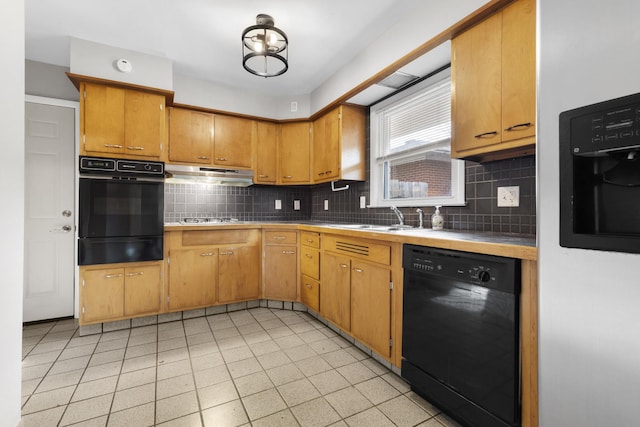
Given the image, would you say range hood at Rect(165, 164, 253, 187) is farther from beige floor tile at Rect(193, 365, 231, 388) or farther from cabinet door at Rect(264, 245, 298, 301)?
beige floor tile at Rect(193, 365, 231, 388)

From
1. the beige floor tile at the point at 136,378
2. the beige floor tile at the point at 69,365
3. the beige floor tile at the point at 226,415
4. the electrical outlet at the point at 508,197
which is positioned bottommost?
the beige floor tile at the point at 69,365

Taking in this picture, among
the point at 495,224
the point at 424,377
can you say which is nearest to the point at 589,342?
the point at 424,377

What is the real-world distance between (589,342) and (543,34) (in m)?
0.97

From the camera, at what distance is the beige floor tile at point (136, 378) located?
71.4 inches

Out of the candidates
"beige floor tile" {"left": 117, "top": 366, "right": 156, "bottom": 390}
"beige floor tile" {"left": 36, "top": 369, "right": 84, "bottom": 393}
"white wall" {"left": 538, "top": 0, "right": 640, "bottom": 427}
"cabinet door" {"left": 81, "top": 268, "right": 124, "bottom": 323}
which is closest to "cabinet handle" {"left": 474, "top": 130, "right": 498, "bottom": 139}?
"white wall" {"left": 538, "top": 0, "right": 640, "bottom": 427}

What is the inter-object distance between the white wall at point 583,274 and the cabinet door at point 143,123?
3081 mm

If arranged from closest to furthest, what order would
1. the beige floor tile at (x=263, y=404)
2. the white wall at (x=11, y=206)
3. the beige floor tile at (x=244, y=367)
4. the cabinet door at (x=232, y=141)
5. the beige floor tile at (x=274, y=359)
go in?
the white wall at (x=11, y=206)
the beige floor tile at (x=263, y=404)
the beige floor tile at (x=244, y=367)
the beige floor tile at (x=274, y=359)
the cabinet door at (x=232, y=141)

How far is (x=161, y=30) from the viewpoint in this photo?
8.17 ft

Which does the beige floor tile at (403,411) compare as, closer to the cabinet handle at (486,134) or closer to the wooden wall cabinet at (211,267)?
the cabinet handle at (486,134)

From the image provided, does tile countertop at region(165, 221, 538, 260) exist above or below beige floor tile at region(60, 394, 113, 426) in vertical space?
above

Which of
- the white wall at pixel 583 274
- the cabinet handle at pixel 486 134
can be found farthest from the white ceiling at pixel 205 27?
the white wall at pixel 583 274

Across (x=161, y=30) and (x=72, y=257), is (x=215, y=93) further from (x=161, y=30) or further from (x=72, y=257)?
(x=72, y=257)

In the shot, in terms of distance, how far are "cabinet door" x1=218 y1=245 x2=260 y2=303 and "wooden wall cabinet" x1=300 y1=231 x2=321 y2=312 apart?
554 mm

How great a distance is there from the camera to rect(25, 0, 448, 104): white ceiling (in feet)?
7.11
